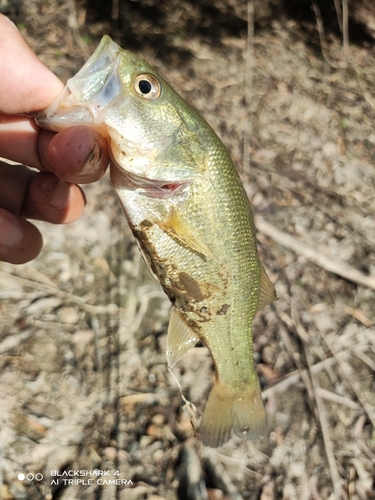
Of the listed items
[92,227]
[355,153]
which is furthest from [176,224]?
[355,153]

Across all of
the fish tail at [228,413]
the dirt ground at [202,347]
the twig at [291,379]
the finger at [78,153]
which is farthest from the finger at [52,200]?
the twig at [291,379]

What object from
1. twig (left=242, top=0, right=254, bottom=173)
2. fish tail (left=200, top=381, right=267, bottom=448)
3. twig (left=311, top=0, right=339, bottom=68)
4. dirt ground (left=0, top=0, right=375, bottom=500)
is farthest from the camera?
twig (left=311, top=0, right=339, bottom=68)

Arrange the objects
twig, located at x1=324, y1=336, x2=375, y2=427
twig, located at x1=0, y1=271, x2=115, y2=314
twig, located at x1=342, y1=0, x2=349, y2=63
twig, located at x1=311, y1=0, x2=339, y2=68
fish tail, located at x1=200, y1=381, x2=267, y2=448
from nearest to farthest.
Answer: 1. fish tail, located at x1=200, y1=381, x2=267, y2=448
2. twig, located at x1=0, y1=271, x2=115, y2=314
3. twig, located at x1=324, y1=336, x2=375, y2=427
4. twig, located at x1=342, y1=0, x2=349, y2=63
5. twig, located at x1=311, y1=0, x2=339, y2=68

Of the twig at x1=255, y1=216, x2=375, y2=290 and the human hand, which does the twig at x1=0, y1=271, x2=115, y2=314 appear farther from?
the twig at x1=255, y1=216, x2=375, y2=290

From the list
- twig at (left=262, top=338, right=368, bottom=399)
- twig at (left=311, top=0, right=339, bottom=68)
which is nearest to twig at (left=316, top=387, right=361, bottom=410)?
twig at (left=262, top=338, right=368, bottom=399)

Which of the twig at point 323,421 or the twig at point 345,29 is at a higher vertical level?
the twig at point 345,29

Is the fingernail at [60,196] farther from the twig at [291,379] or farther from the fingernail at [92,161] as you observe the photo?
the twig at [291,379]

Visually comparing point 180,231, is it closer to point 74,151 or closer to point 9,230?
point 74,151

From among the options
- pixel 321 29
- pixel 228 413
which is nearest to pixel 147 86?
pixel 228 413
